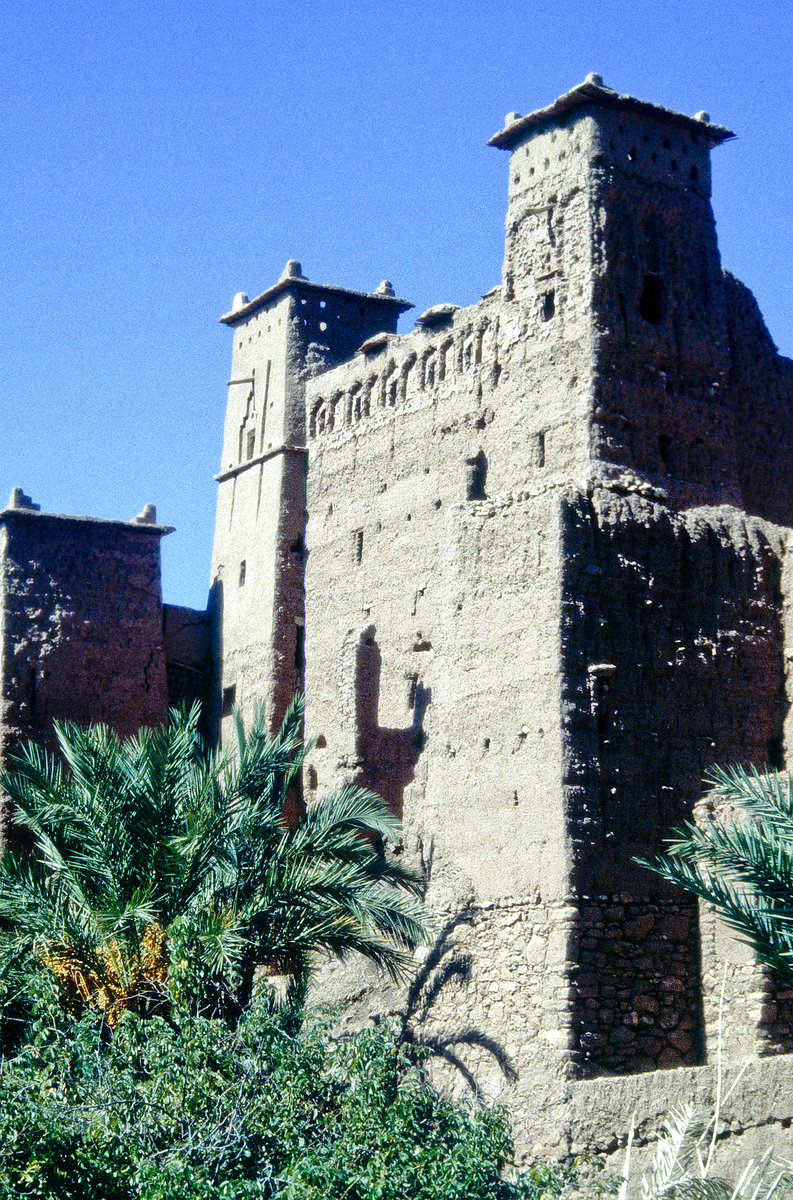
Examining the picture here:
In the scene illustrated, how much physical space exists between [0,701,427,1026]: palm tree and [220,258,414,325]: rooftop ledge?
12.7m

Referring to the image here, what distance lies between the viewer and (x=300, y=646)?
92.4 ft

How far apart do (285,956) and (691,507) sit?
840 centimetres

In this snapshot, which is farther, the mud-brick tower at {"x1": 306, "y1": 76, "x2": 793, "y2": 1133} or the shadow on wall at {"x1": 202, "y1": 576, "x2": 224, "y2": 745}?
the shadow on wall at {"x1": 202, "y1": 576, "x2": 224, "y2": 745}

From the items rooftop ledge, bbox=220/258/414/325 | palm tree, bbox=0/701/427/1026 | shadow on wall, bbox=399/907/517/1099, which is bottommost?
shadow on wall, bbox=399/907/517/1099

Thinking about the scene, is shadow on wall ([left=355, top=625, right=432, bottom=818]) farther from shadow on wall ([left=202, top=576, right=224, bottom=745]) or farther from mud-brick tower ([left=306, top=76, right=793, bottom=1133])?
shadow on wall ([left=202, top=576, right=224, bottom=745])

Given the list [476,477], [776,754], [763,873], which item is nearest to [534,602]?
[776,754]

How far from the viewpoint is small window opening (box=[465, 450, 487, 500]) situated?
24.6 meters

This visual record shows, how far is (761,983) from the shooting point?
17.4 metres

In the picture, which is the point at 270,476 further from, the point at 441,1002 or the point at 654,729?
the point at 441,1002

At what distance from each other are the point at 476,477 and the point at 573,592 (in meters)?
6.50

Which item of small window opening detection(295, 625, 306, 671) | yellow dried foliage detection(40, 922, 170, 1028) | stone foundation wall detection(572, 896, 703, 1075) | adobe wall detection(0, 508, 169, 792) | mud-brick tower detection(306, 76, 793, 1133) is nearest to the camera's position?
yellow dried foliage detection(40, 922, 170, 1028)

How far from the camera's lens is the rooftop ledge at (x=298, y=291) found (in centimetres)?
2991

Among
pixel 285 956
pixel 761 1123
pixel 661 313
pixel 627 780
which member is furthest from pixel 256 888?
pixel 661 313

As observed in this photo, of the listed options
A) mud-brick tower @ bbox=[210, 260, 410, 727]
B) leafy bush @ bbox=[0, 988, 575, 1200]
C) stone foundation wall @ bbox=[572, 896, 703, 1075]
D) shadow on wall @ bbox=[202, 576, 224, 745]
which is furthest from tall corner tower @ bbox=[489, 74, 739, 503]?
leafy bush @ bbox=[0, 988, 575, 1200]
